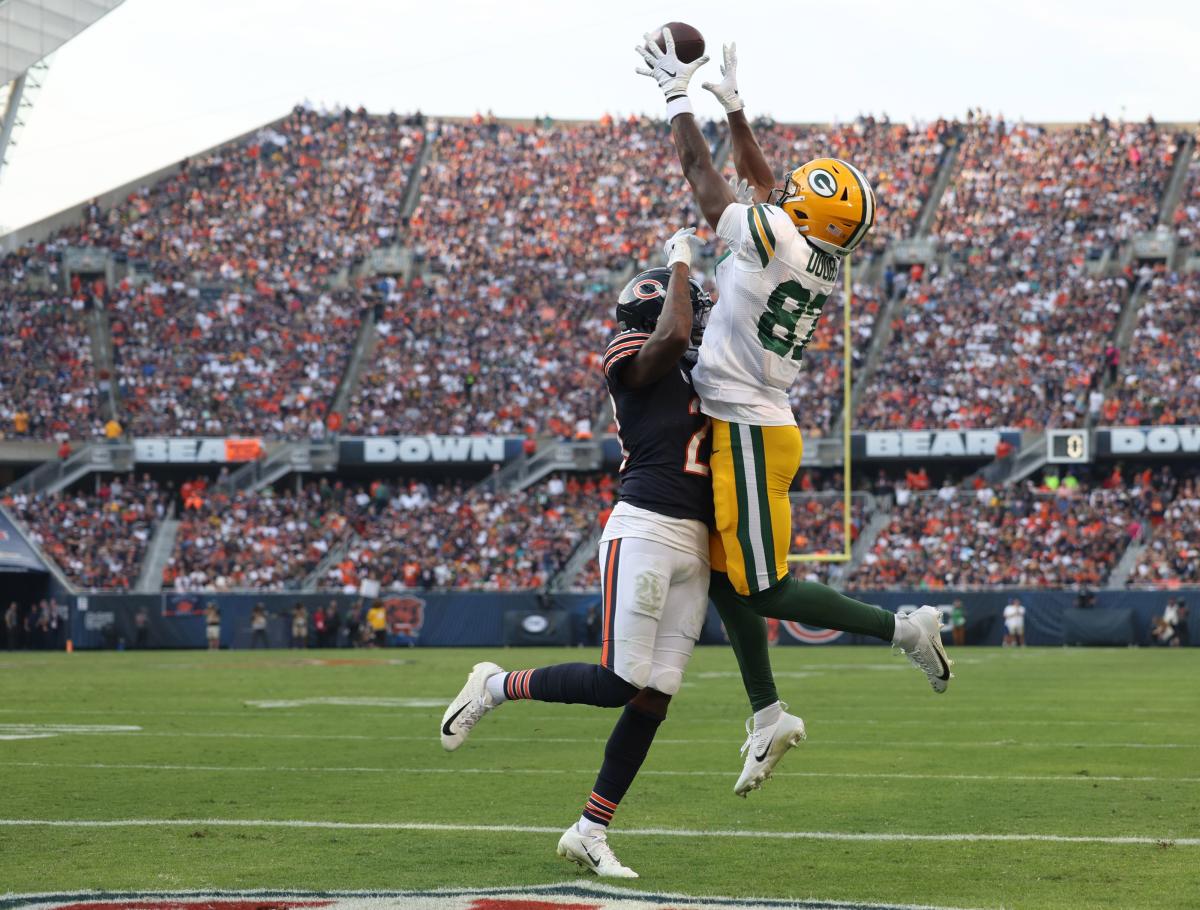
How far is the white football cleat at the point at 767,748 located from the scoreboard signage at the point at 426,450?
2968 cm

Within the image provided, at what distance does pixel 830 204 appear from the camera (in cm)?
574

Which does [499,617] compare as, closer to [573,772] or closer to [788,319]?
[573,772]

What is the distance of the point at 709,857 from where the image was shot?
581cm

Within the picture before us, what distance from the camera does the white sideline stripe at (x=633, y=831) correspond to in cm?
616

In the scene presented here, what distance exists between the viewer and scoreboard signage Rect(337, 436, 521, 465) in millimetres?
35688

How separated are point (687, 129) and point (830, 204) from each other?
25.2 inches

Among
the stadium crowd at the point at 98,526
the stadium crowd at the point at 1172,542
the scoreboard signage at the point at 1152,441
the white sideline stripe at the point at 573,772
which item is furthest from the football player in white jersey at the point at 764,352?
the stadium crowd at the point at 98,526

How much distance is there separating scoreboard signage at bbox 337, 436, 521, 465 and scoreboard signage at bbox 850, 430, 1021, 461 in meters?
7.83

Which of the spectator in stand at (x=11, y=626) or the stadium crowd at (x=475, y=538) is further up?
the stadium crowd at (x=475, y=538)

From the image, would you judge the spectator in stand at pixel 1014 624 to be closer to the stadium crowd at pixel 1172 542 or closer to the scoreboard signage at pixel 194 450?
the stadium crowd at pixel 1172 542

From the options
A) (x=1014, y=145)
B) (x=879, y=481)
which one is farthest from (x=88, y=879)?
(x=1014, y=145)

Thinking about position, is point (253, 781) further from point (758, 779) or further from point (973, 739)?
point (973, 739)

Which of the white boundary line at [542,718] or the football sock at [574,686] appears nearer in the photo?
the football sock at [574,686]

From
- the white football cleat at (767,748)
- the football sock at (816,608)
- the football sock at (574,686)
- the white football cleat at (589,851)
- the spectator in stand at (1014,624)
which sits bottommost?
the spectator in stand at (1014,624)
